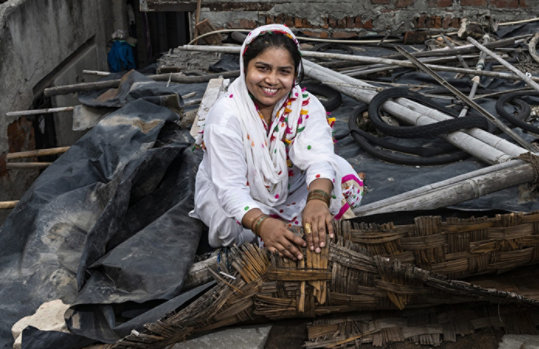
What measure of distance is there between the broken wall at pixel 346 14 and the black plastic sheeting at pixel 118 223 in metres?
3.00

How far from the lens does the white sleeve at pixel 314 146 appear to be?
2.37 meters

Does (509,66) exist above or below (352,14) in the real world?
below

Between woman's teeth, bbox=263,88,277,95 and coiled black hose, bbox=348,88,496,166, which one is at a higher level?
woman's teeth, bbox=263,88,277,95

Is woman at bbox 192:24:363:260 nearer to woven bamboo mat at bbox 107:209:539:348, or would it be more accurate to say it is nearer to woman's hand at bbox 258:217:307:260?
woman's hand at bbox 258:217:307:260

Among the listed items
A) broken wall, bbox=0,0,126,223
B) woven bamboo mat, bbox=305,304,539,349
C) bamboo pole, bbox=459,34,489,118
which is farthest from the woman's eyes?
broken wall, bbox=0,0,126,223

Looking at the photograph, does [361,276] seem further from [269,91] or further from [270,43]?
[270,43]

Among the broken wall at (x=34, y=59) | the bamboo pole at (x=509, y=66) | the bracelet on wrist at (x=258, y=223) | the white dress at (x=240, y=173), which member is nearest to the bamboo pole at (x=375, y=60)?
the bamboo pole at (x=509, y=66)

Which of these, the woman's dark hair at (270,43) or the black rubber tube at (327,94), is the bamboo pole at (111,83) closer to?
the black rubber tube at (327,94)

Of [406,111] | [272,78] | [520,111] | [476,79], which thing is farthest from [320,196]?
[476,79]

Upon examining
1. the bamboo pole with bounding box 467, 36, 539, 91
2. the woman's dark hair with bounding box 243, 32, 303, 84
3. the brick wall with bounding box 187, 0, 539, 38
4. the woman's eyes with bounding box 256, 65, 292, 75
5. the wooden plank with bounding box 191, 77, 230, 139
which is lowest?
the wooden plank with bounding box 191, 77, 230, 139

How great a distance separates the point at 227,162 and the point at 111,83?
295 centimetres

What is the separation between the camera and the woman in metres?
2.27

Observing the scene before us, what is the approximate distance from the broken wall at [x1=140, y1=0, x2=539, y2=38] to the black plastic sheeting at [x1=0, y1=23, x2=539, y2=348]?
3.00m

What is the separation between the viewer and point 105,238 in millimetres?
2551
